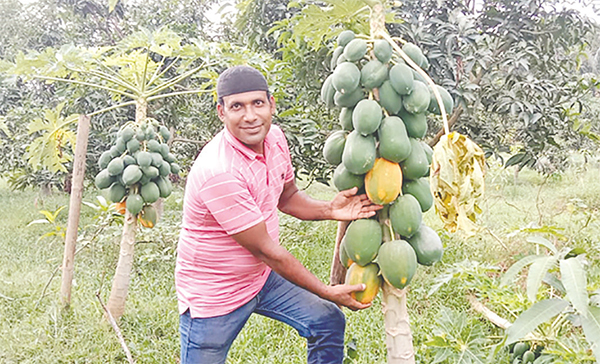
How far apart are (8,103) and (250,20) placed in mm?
6168

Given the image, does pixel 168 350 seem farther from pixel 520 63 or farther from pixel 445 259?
pixel 520 63

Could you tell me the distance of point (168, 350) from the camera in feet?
9.74

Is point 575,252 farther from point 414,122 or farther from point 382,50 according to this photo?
point 382,50

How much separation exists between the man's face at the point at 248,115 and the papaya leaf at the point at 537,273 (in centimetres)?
100

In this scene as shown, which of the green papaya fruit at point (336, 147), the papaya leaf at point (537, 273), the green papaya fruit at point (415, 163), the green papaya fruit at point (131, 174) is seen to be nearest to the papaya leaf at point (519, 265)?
the papaya leaf at point (537, 273)

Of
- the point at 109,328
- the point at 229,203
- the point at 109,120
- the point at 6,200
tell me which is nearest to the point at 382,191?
the point at 229,203

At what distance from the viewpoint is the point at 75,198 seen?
3154 mm

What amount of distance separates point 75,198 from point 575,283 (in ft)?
9.28

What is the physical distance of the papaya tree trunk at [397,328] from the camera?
1482 mm

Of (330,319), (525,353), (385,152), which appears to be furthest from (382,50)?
(525,353)

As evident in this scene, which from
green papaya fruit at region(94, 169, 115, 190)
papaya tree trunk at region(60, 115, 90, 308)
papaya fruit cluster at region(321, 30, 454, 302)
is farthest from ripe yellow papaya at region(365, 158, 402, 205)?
green papaya fruit at region(94, 169, 115, 190)

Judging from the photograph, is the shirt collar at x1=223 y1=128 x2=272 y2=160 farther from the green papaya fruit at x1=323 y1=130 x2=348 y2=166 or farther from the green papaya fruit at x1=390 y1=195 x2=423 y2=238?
the green papaya fruit at x1=390 y1=195 x2=423 y2=238

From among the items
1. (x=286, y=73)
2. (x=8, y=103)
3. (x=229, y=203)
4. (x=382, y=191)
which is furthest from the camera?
(x=8, y=103)

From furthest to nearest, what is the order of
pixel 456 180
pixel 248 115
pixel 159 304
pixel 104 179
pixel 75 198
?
pixel 159 304
pixel 104 179
pixel 75 198
pixel 248 115
pixel 456 180
